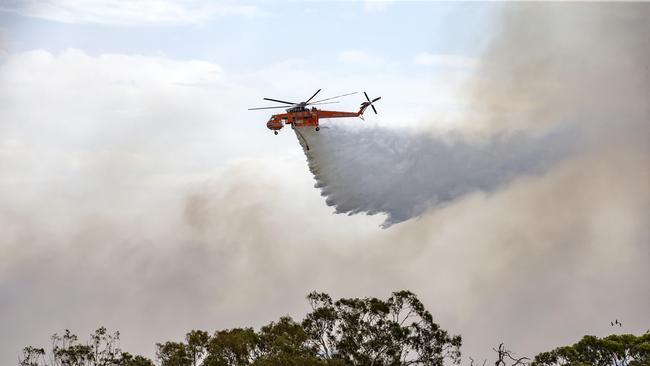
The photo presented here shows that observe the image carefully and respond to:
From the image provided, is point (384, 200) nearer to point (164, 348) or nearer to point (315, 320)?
point (315, 320)

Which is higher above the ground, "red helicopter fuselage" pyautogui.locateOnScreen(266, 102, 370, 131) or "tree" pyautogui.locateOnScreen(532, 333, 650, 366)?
"red helicopter fuselage" pyautogui.locateOnScreen(266, 102, 370, 131)

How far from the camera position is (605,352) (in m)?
76.0

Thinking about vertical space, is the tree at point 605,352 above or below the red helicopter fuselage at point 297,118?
below

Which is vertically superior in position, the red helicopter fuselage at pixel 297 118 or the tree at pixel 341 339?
the red helicopter fuselage at pixel 297 118

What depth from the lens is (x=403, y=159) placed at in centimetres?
7625

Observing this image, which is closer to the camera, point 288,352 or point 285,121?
point 288,352

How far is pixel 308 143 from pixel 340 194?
5057 millimetres

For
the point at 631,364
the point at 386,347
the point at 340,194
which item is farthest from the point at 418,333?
the point at 631,364

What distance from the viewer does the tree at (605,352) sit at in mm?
74750

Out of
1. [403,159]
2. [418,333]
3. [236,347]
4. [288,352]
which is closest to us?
[288,352]

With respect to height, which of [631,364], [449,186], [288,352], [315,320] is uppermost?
[449,186]

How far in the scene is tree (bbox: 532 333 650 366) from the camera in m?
74.8

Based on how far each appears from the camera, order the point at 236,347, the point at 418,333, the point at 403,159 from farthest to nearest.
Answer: the point at 403,159, the point at 418,333, the point at 236,347

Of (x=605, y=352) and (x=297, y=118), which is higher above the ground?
(x=297, y=118)
